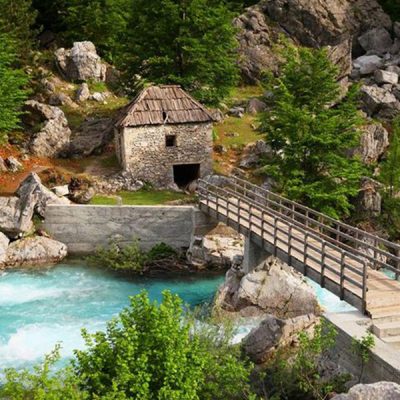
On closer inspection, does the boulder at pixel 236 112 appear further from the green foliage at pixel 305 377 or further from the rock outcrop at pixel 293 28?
the green foliage at pixel 305 377

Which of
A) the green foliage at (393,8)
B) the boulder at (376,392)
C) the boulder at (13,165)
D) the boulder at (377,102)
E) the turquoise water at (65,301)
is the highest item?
the green foliage at (393,8)

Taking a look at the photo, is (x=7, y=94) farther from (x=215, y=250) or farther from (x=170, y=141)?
(x=215, y=250)

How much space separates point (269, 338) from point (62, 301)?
1036 centimetres

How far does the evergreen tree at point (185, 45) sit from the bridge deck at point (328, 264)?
13.2 m

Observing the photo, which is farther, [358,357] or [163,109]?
[163,109]

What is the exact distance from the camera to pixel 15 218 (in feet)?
94.2

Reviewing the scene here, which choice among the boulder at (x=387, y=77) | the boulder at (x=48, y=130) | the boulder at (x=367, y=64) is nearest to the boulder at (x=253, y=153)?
the boulder at (x=48, y=130)

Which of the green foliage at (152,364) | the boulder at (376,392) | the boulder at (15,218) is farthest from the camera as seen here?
the boulder at (15,218)

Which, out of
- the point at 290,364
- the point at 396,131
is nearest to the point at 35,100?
the point at 396,131

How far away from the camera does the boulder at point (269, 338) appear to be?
1708 cm

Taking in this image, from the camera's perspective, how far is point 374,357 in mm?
14172

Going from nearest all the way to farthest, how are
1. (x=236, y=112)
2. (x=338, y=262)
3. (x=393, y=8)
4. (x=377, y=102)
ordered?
1. (x=338, y=262)
2. (x=377, y=102)
3. (x=236, y=112)
4. (x=393, y=8)

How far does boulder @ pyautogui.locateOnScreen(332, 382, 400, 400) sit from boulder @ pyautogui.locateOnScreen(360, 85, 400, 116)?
3385 centimetres

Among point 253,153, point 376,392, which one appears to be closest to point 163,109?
point 253,153
